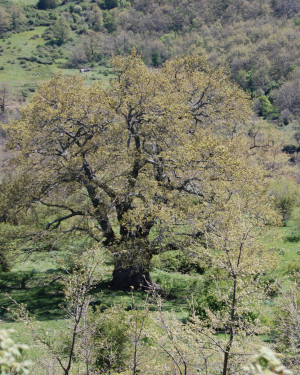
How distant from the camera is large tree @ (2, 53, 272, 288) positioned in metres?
12.1

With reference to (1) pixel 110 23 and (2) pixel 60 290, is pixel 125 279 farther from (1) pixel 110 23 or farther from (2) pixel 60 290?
(1) pixel 110 23

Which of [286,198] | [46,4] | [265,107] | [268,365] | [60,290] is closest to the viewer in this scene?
[268,365]

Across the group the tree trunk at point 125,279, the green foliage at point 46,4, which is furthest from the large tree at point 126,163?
the green foliage at point 46,4

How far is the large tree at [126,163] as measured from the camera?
1210 centimetres

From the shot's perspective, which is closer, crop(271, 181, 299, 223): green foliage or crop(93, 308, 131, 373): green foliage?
crop(93, 308, 131, 373): green foliage

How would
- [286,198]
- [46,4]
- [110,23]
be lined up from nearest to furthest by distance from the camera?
[286,198], [110,23], [46,4]

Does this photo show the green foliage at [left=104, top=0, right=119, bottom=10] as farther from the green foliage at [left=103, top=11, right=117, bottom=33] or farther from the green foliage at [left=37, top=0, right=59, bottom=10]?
the green foliage at [left=37, top=0, right=59, bottom=10]

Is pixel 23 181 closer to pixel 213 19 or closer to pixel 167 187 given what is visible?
pixel 167 187

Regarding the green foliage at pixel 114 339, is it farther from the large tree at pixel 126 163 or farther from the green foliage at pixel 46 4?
the green foliage at pixel 46 4

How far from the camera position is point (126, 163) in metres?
12.9

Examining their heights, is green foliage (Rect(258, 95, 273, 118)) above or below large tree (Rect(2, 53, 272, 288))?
below

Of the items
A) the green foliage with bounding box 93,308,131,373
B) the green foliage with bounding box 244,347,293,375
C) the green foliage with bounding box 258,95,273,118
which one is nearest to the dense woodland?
the green foliage with bounding box 93,308,131,373

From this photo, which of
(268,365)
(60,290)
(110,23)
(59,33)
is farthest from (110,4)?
(268,365)

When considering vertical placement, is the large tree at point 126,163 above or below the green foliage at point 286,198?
above
